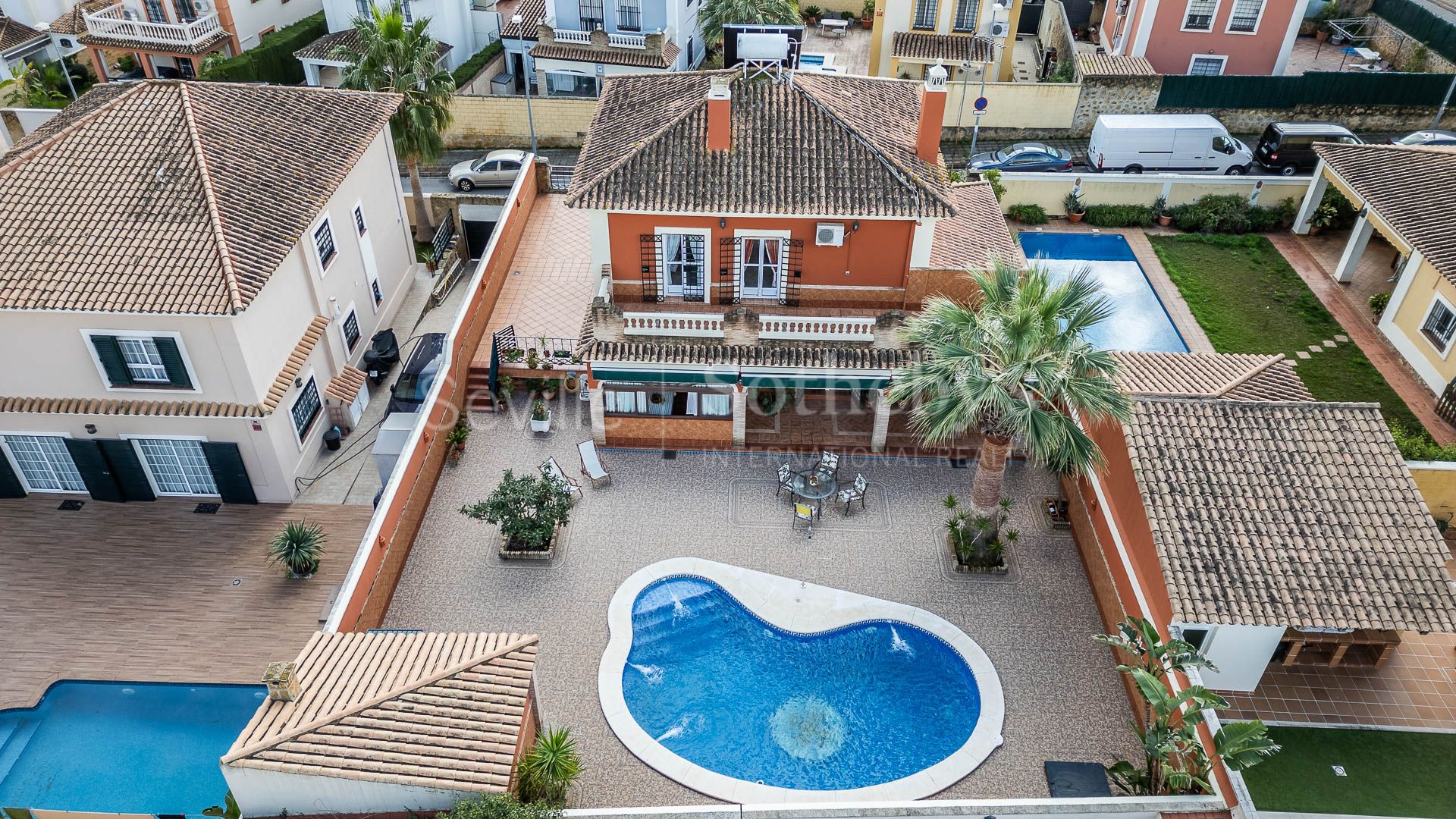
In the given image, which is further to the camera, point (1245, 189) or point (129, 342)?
point (1245, 189)

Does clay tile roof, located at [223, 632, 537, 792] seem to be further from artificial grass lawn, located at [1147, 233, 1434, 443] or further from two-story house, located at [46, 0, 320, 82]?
two-story house, located at [46, 0, 320, 82]

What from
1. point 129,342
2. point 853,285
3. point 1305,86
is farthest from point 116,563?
point 1305,86

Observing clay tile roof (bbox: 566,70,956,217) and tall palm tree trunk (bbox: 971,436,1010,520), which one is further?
clay tile roof (bbox: 566,70,956,217)

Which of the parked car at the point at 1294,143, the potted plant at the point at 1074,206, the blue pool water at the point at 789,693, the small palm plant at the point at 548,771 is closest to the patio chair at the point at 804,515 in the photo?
the blue pool water at the point at 789,693

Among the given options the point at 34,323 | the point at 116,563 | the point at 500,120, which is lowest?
the point at 116,563

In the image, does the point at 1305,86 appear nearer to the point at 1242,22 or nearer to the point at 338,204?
the point at 1242,22

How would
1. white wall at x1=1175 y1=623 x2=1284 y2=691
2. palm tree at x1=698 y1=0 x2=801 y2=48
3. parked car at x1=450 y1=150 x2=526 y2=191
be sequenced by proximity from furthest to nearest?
palm tree at x1=698 y1=0 x2=801 y2=48 < parked car at x1=450 y1=150 x2=526 y2=191 < white wall at x1=1175 y1=623 x2=1284 y2=691

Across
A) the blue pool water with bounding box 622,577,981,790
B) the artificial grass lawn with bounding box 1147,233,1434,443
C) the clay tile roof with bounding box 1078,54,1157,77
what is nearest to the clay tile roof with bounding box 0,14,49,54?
the blue pool water with bounding box 622,577,981,790
